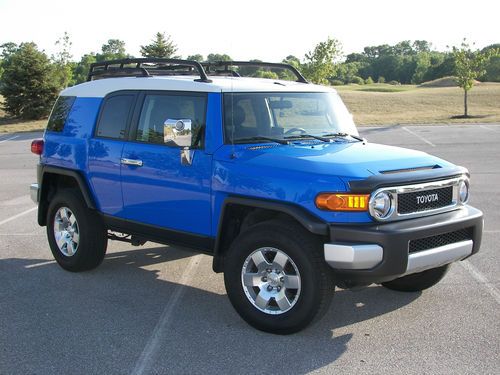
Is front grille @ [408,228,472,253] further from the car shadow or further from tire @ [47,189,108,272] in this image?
tire @ [47,189,108,272]

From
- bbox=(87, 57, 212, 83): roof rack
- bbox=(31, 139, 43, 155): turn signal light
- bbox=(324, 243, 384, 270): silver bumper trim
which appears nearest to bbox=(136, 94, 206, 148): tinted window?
bbox=(87, 57, 212, 83): roof rack

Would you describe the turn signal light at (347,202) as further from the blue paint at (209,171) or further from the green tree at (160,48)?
the green tree at (160,48)

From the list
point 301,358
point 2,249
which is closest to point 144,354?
point 301,358

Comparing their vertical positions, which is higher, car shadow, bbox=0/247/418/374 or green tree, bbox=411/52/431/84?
green tree, bbox=411/52/431/84

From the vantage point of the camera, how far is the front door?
4.89m

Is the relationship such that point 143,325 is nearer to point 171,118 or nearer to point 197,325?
point 197,325

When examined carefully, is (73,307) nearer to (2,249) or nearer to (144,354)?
(144,354)

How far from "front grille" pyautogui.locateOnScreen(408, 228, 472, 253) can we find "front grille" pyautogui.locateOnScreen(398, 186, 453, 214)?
0.23 metres

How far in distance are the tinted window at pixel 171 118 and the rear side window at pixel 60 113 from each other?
1290 mm

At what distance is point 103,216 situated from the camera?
19.4 ft

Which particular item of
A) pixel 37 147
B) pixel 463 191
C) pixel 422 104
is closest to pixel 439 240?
pixel 463 191

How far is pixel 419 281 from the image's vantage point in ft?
17.6

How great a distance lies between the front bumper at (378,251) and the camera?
400 centimetres

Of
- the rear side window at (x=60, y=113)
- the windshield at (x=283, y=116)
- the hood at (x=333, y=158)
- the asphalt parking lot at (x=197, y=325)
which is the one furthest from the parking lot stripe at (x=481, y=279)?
the rear side window at (x=60, y=113)
